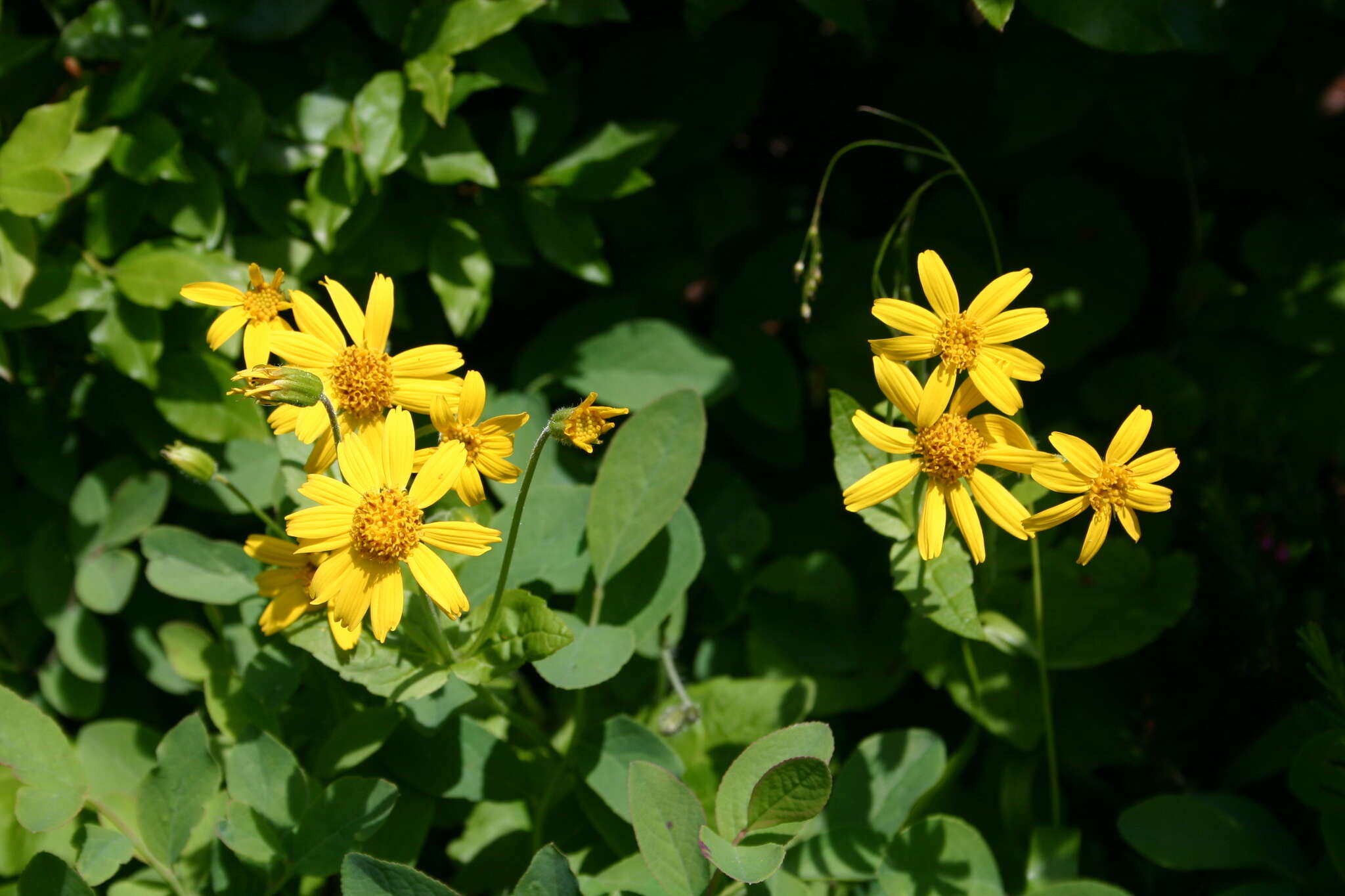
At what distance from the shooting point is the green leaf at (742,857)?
Result: 4.06 ft

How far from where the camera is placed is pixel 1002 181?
2.15m

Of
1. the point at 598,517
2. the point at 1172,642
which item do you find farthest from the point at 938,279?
the point at 1172,642

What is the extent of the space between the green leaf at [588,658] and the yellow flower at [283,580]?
31 centimetres

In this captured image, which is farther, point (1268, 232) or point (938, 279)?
point (1268, 232)

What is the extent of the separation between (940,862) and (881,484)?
0.61 m

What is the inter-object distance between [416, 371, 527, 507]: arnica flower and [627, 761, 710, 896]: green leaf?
0.42m

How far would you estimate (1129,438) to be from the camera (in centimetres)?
133

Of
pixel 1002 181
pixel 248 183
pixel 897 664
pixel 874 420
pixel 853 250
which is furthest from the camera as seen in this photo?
pixel 1002 181

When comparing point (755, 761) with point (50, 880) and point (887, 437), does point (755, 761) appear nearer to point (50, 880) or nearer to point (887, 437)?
point (887, 437)

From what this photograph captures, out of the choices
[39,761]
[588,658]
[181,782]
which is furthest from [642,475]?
[39,761]

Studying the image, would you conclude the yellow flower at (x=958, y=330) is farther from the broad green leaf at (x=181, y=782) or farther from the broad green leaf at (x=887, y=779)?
the broad green leaf at (x=181, y=782)

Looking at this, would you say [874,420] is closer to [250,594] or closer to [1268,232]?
[250,594]

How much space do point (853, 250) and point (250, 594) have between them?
125 cm

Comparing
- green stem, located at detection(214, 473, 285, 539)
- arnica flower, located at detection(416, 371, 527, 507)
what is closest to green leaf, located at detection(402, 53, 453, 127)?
arnica flower, located at detection(416, 371, 527, 507)
